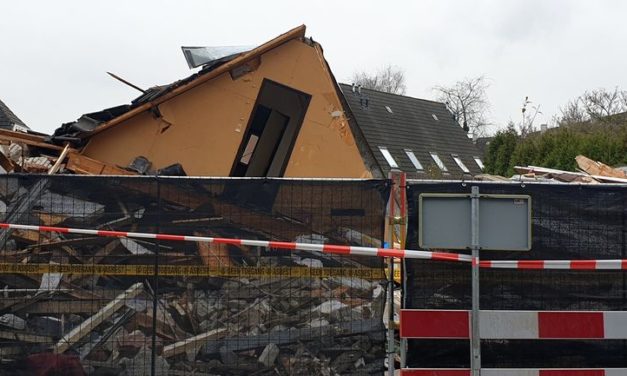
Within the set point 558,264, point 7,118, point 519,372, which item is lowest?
point 519,372

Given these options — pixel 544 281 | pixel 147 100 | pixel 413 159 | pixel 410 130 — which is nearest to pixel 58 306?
pixel 147 100

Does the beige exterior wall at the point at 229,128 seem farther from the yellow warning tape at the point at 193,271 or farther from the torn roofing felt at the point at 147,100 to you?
the yellow warning tape at the point at 193,271

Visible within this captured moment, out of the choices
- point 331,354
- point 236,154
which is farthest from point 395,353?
point 236,154

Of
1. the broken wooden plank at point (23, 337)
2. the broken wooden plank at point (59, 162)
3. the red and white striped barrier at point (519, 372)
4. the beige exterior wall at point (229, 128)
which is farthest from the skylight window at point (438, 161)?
the broken wooden plank at point (23, 337)

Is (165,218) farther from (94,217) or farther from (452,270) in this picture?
(452,270)

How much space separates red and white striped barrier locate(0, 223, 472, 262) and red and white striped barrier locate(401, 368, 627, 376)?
2.69 ft

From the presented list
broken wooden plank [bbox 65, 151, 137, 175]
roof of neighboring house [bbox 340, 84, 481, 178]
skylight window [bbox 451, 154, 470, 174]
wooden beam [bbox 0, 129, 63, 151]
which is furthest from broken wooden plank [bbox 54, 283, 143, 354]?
skylight window [bbox 451, 154, 470, 174]

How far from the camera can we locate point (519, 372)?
197 inches

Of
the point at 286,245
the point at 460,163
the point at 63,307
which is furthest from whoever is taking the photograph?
the point at 460,163

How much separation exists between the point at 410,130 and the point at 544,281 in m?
29.9

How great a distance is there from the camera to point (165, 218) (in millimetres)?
5406

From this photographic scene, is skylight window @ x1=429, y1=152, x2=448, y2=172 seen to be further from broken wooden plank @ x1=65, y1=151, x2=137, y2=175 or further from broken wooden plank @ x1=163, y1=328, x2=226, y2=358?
broken wooden plank @ x1=163, y1=328, x2=226, y2=358

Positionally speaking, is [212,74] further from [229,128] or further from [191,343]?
[191,343]

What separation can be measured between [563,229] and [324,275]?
6.03 ft
